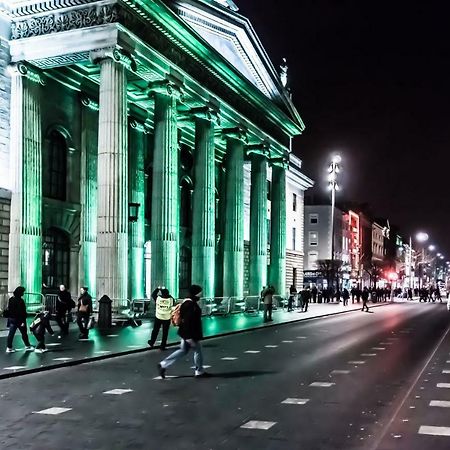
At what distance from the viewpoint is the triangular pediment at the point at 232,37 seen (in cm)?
3675

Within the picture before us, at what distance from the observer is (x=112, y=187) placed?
88.8ft

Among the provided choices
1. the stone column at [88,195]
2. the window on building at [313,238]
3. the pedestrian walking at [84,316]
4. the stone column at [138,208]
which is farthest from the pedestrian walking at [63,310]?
the window on building at [313,238]

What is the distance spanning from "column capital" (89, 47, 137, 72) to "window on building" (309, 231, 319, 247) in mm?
59842

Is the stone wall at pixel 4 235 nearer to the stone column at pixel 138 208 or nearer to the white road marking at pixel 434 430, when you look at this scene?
the stone column at pixel 138 208

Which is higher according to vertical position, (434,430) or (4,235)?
(4,235)

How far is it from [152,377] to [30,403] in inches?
131

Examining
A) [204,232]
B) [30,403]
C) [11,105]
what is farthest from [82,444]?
[204,232]

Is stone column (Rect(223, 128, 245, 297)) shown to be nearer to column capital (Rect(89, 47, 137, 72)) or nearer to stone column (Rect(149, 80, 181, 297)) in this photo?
stone column (Rect(149, 80, 181, 297))

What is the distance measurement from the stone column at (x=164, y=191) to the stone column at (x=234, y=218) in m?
9.46

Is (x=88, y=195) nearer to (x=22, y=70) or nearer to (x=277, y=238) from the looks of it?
(x=22, y=70)

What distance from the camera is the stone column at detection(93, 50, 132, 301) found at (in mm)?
27016

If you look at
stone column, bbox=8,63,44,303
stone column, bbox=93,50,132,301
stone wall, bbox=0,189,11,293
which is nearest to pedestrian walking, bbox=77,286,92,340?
stone column, bbox=93,50,132,301

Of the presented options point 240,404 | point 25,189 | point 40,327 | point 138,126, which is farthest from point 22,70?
point 240,404

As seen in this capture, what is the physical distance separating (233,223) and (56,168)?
1320cm
